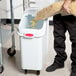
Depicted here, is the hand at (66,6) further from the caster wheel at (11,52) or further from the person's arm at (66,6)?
the caster wheel at (11,52)

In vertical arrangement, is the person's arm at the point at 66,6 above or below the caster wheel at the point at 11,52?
above

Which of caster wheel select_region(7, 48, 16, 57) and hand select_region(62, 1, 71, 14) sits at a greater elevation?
hand select_region(62, 1, 71, 14)

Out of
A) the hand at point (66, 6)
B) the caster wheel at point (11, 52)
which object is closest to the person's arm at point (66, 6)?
the hand at point (66, 6)

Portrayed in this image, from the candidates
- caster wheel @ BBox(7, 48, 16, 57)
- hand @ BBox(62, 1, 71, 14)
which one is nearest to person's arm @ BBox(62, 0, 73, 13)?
hand @ BBox(62, 1, 71, 14)

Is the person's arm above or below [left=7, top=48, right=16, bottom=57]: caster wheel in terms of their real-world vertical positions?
above

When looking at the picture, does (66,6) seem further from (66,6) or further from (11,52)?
(11,52)

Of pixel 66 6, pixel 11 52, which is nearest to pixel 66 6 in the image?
pixel 66 6

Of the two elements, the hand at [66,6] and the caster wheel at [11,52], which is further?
the caster wheel at [11,52]

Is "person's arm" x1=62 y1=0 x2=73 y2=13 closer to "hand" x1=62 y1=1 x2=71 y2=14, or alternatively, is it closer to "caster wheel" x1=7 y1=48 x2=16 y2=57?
"hand" x1=62 y1=1 x2=71 y2=14

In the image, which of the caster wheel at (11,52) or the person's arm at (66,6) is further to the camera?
the caster wheel at (11,52)

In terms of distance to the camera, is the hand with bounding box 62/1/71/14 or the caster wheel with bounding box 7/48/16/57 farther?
the caster wheel with bounding box 7/48/16/57

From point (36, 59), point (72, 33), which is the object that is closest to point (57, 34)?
point (72, 33)

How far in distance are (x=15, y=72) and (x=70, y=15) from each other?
801mm

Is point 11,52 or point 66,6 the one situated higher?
point 66,6
